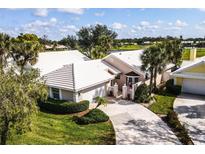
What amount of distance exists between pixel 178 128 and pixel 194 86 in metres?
14.3

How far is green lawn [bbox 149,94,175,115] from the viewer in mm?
27837

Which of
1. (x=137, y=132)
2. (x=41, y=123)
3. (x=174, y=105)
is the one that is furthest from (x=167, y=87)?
(x=41, y=123)

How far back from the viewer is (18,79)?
14680 mm

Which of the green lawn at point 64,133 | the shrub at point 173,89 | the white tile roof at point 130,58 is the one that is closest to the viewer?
the green lawn at point 64,133

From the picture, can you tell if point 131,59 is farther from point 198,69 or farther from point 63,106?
point 63,106

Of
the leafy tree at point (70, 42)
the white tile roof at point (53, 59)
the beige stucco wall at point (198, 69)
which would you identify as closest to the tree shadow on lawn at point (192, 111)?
the beige stucco wall at point (198, 69)

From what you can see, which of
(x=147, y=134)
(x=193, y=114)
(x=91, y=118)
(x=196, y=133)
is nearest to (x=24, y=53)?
(x=91, y=118)

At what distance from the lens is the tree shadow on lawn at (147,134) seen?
802 inches

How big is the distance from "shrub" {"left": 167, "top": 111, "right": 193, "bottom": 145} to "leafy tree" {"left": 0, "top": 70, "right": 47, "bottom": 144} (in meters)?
10.9

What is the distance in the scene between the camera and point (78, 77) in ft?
97.0

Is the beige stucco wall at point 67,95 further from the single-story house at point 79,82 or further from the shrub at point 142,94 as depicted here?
the shrub at point 142,94

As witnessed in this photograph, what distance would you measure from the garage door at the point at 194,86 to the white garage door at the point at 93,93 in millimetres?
10786

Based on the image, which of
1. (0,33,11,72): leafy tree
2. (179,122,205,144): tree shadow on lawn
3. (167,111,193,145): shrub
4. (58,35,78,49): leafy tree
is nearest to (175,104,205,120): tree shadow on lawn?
(179,122,205,144): tree shadow on lawn
